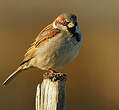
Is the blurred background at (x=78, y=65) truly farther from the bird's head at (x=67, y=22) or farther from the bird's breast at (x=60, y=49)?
the bird's head at (x=67, y=22)

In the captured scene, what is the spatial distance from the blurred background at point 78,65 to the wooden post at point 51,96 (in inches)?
135

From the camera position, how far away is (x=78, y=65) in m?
7.50

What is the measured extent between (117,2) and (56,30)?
28.6 feet

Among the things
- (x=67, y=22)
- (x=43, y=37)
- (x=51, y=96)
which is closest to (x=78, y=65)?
(x=43, y=37)

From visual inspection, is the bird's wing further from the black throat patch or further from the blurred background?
the blurred background

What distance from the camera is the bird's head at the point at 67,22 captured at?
4.22 metres

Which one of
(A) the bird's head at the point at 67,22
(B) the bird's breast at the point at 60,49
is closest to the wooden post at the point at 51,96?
(B) the bird's breast at the point at 60,49

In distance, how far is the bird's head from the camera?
4219mm

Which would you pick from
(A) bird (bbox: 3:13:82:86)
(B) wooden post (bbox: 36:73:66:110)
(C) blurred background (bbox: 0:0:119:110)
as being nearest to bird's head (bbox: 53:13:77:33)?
(A) bird (bbox: 3:13:82:86)

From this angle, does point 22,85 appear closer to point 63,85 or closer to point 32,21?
point 32,21

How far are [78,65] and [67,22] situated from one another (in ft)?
10.7

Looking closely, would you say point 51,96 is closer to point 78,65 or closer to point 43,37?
point 43,37

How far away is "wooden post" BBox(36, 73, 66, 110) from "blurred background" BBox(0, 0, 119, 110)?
3423 millimetres

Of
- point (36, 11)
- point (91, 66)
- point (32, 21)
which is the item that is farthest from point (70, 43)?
point (36, 11)
